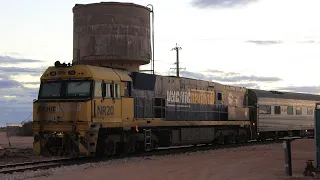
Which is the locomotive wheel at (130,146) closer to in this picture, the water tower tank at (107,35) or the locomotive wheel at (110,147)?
the locomotive wheel at (110,147)

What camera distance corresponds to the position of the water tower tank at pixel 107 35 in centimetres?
2616

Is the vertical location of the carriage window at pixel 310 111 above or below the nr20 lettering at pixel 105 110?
below

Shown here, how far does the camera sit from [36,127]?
18.3m

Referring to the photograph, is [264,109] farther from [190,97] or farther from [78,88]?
[78,88]

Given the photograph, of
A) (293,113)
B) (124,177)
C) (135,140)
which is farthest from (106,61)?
(293,113)

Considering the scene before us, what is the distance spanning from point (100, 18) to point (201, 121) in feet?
28.6

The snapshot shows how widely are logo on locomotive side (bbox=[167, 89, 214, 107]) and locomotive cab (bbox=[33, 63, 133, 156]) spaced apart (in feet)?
16.3

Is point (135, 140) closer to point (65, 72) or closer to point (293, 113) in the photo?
Answer: point (65, 72)

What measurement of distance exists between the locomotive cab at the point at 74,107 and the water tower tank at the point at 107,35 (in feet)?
23.5

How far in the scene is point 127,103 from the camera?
19.7 metres

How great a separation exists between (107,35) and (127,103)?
7777 mm

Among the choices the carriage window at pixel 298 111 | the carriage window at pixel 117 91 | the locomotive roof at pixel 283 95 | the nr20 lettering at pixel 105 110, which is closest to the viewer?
the nr20 lettering at pixel 105 110

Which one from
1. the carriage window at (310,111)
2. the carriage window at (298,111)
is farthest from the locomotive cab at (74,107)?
the carriage window at (310,111)

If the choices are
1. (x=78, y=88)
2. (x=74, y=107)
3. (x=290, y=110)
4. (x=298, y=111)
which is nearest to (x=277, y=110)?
(x=290, y=110)
